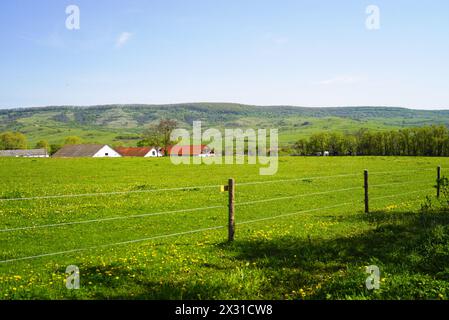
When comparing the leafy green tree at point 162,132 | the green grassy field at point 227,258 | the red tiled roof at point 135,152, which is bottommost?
the red tiled roof at point 135,152

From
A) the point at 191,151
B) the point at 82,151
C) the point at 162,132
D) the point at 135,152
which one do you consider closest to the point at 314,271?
the point at 162,132

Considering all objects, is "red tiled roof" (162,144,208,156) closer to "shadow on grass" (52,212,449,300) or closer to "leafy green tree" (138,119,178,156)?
"leafy green tree" (138,119,178,156)

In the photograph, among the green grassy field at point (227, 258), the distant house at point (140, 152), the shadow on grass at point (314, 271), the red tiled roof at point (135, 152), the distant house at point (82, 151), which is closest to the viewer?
the shadow on grass at point (314, 271)

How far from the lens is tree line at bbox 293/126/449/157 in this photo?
9519cm

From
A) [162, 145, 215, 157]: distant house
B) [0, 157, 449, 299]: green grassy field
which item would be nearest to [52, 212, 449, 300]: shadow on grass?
[0, 157, 449, 299]: green grassy field

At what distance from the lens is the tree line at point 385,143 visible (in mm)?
95188

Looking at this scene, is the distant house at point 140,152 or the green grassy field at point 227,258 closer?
the green grassy field at point 227,258

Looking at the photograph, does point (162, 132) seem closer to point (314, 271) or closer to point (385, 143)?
point (385, 143)

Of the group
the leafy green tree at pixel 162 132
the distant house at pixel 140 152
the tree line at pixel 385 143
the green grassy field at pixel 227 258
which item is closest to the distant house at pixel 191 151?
the leafy green tree at pixel 162 132

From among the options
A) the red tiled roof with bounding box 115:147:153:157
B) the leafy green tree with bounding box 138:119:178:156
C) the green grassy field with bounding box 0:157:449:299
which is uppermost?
the leafy green tree with bounding box 138:119:178:156

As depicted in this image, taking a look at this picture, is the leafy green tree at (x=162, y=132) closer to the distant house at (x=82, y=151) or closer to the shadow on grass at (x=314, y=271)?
the distant house at (x=82, y=151)

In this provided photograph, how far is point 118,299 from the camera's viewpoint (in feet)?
22.5

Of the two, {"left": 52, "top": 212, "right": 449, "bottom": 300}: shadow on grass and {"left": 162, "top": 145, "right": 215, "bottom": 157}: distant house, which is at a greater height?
{"left": 52, "top": 212, "right": 449, "bottom": 300}: shadow on grass
